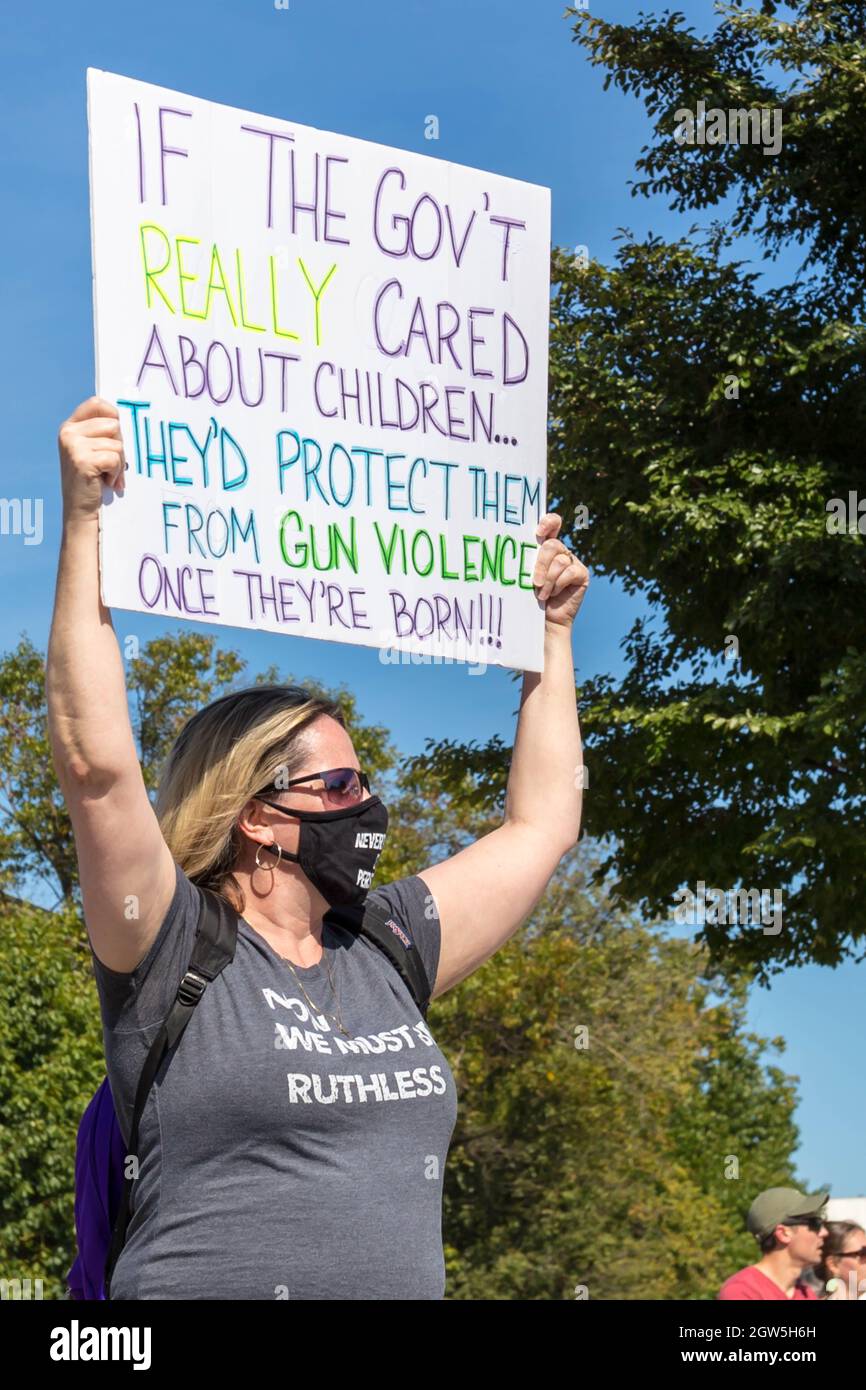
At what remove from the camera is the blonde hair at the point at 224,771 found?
299 cm

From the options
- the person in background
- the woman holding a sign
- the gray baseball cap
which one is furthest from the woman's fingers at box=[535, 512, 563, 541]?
the person in background

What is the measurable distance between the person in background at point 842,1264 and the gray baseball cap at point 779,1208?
35 cm

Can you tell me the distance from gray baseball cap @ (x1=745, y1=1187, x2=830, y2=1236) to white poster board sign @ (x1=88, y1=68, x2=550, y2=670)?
151 inches

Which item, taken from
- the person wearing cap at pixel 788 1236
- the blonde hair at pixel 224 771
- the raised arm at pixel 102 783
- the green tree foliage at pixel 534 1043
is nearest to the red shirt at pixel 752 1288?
the person wearing cap at pixel 788 1236

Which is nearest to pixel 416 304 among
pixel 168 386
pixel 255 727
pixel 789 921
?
pixel 168 386

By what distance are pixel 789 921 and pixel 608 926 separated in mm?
14620

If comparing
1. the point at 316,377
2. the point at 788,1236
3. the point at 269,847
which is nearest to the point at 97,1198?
the point at 269,847

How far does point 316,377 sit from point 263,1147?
159 cm

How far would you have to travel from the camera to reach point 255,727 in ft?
10.1

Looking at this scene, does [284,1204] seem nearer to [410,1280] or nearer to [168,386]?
[410,1280]

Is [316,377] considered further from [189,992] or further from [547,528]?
[189,992]

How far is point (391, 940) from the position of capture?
10.3 ft

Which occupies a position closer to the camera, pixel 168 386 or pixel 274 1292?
pixel 274 1292

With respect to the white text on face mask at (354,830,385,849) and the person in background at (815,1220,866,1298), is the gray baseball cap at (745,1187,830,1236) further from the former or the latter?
the white text on face mask at (354,830,385,849)
